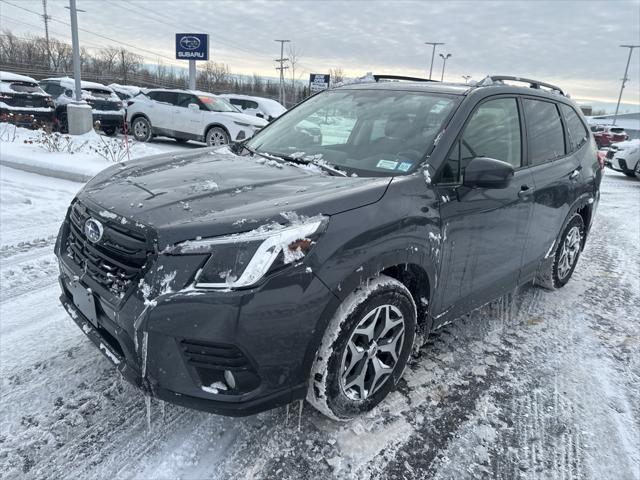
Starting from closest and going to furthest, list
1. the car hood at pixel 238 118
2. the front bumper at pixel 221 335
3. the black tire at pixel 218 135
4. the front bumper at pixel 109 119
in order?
the front bumper at pixel 221 335 < the car hood at pixel 238 118 < the black tire at pixel 218 135 < the front bumper at pixel 109 119

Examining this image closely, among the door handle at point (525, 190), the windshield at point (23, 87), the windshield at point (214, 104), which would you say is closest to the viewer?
the door handle at point (525, 190)

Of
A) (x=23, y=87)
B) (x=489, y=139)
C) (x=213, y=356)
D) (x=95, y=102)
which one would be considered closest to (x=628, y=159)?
(x=489, y=139)

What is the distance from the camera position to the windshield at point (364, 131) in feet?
9.58

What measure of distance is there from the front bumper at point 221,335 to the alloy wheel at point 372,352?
326mm

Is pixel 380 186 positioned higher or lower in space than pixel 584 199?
higher

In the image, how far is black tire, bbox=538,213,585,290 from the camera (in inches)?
175

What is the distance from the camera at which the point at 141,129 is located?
13930 mm

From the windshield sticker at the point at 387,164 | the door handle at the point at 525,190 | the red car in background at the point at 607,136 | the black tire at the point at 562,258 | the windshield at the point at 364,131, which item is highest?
the windshield at the point at 364,131

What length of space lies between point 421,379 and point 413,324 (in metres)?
0.52

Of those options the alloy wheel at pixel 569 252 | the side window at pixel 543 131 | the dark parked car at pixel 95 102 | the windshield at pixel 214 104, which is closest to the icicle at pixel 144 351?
the side window at pixel 543 131

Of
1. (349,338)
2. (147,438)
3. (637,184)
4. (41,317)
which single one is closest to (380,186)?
(349,338)

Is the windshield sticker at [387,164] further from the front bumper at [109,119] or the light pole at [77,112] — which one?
the front bumper at [109,119]

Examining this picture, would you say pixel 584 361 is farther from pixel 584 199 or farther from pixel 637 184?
pixel 637 184

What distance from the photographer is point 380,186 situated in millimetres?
2496
